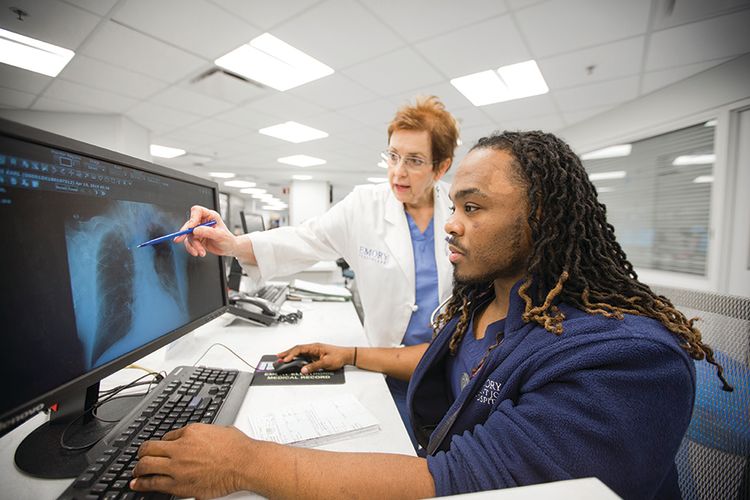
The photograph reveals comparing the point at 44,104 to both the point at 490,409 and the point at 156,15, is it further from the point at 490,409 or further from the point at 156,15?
the point at 490,409

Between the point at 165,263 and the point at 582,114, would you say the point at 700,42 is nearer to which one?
the point at 582,114

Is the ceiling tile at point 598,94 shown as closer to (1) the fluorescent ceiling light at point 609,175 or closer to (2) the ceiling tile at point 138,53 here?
(1) the fluorescent ceiling light at point 609,175

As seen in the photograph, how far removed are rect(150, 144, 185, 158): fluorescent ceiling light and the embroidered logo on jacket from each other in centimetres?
719

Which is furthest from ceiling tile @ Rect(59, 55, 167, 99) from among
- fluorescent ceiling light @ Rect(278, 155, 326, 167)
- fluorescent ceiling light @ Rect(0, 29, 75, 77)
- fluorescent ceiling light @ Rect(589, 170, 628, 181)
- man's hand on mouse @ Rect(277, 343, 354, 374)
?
fluorescent ceiling light @ Rect(589, 170, 628, 181)

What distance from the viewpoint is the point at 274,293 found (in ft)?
6.17

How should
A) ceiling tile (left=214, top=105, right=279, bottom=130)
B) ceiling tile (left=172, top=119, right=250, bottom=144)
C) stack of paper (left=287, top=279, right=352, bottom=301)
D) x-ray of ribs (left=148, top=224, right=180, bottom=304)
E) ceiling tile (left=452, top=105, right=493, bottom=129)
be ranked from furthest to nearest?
ceiling tile (left=172, top=119, right=250, bottom=144) < ceiling tile (left=214, top=105, right=279, bottom=130) < ceiling tile (left=452, top=105, right=493, bottom=129) < stack of paper (left=287, top=279, right=352, bottom=301) < x-ray of ribs (left=148, top=224, right=180, bottom=304)

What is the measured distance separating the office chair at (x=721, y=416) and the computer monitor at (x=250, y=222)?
2.20m

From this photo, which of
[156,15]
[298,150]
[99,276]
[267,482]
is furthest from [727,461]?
[298,150]

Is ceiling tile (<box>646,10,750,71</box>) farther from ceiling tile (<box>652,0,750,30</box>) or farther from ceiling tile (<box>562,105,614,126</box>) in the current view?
ceiling tile (<box>562,105,614,126</box>)

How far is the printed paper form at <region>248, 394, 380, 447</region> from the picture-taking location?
2.20 ft

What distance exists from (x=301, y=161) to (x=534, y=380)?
23.6 ft

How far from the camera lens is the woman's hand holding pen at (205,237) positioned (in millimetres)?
892

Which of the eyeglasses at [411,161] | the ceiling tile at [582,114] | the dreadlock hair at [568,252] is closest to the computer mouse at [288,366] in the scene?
the dreadlock hair at [568,252]

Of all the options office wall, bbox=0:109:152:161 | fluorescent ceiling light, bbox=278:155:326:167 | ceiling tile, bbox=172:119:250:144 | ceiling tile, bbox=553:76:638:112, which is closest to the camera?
ceiling tile, bbox=553:76:638:112
